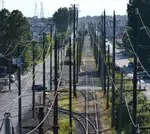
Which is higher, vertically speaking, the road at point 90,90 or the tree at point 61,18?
the tree at point 61,18

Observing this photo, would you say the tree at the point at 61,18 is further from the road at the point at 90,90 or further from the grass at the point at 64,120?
the grass at the point at 64,120

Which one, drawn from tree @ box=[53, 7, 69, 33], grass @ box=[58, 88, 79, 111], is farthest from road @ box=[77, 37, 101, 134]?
tree @ box=[53, 7, 69, 33]

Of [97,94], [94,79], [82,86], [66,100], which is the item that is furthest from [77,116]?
[94,79]

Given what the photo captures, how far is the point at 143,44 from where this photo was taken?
Answer: 36250 millimetres

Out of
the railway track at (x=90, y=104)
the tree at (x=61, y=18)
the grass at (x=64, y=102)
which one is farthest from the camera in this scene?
the tree at (x=61, y=18)

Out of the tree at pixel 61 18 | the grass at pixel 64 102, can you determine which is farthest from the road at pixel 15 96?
the tree at pixel 61 18

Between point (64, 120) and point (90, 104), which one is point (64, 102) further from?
point (64, 120)

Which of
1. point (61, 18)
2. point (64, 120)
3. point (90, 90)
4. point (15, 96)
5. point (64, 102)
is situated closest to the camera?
point (64, 120)

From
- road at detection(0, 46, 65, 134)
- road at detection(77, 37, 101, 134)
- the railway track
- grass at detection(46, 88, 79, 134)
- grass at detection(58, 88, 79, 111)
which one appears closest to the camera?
grass at detection(46, 88, 79, 134)

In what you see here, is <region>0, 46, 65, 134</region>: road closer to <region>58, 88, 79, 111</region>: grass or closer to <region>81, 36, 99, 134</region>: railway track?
<region>58, 88, 79, 111</region>: grass

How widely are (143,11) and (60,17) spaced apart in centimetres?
3950

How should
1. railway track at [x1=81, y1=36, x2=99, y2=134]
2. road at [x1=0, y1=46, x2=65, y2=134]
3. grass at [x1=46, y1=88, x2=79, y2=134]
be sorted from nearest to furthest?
grass at [x1=46, y1=88, x2=79, y2=134] → railway track at [x1=81, y1=36, x2=99, y2=134] → road at [x1=0, y1=46, x2=65, y2=134]

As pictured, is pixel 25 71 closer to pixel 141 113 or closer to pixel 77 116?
pixel 77 116

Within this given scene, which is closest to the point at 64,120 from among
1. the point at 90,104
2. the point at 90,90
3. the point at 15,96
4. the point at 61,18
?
the point at 90,104
